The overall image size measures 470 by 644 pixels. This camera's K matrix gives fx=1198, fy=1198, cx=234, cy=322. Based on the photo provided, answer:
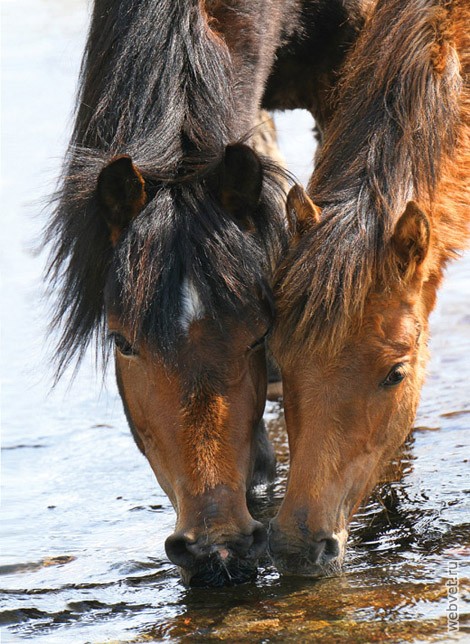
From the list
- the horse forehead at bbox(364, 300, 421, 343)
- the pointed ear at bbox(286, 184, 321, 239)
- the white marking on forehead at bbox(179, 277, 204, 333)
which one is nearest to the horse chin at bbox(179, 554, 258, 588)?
the white marking on forehead at bbox(179, 277, 204, 333)

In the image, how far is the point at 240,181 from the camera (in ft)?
16.7

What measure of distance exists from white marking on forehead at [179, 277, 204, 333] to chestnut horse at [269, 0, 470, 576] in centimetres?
40

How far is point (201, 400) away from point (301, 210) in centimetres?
98

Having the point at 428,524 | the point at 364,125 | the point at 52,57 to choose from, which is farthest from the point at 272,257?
the point at 52,57

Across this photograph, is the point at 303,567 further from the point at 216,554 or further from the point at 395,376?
the point at 395,376

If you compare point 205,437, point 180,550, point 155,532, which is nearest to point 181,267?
point 205,437

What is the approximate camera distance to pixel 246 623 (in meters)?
4.62

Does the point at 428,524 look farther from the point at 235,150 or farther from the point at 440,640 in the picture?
the point at 235,150

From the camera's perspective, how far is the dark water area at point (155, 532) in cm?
462

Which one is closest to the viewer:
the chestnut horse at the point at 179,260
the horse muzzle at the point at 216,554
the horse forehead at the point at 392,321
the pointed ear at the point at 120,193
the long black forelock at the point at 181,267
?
the horse muzzle at the point at 216,554

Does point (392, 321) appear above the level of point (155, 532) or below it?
above

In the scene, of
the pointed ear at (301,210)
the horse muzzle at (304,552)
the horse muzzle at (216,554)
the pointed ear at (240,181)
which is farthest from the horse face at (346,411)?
the pointed ear at (240,181)

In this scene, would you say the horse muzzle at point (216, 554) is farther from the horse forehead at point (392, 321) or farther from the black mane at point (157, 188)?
the horse forehead at point (392, 321)

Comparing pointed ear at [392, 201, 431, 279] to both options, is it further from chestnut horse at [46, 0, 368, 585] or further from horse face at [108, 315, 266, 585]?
horse face at [108, 315, 266, 585]
